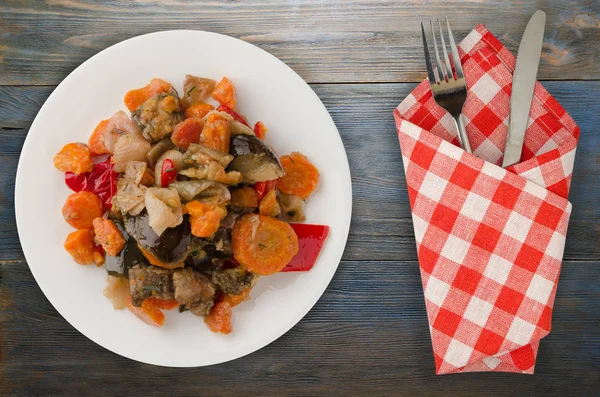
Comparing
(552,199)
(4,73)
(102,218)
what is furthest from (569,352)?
(4,73)

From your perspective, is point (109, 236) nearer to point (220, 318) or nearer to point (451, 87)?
point (220, 318)

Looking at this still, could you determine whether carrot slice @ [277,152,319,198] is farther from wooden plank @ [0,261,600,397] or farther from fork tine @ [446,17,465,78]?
fork tine @ [446,17,465,78]

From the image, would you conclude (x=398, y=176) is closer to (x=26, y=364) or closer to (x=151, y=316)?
(x=151, y=316)

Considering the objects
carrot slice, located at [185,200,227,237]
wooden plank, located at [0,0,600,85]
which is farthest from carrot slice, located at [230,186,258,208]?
wooden plank, located at [0,0,600,85]

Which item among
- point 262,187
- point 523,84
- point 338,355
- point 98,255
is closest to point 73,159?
point 98,255

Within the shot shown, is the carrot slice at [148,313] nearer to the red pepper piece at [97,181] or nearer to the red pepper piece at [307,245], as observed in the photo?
the red pepper piece at [97,181]

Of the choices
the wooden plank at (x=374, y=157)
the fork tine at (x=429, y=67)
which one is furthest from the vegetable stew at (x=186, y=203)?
the fork tine at (x=429, y=67)
